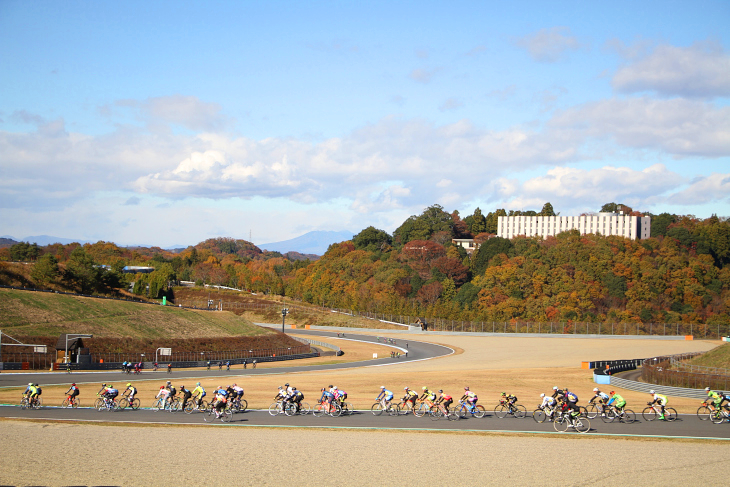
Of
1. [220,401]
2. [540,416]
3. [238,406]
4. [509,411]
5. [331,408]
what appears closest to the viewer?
[220,401]

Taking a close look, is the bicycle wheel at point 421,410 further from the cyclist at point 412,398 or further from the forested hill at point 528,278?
the forested hill at point 528,278

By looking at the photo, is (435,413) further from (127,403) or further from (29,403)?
(29,403)

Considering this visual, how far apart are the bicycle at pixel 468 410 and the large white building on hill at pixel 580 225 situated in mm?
150971

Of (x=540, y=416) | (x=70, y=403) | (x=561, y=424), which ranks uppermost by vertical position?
(x=561, y=424)

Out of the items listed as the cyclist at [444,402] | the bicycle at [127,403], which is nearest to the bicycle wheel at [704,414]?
the cyclist at [444,402]

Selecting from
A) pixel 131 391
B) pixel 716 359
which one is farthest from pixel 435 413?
pixel 716 359

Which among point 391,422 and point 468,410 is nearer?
point 391,422

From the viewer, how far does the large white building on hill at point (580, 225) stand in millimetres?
176750

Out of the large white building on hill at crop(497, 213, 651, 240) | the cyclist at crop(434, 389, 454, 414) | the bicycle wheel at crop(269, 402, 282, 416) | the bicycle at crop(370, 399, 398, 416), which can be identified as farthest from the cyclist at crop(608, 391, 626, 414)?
the large white building on hill at crop(497, 213, 651, 240)

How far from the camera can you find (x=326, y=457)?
71.2ft

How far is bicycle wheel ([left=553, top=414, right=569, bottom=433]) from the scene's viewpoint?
26625 mm

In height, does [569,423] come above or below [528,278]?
below

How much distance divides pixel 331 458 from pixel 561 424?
11.4 meters

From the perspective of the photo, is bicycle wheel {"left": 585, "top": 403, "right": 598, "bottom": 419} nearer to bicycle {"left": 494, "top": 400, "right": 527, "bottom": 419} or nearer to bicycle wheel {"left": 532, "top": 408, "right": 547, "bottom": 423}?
bicycle wheel {"left": 532, "top": 408, "right": 547, "bottom": 423}
